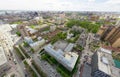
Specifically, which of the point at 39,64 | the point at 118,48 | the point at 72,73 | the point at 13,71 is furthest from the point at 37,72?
the point at 118,48

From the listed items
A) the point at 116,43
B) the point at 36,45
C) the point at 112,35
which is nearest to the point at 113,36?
the point at 112,35

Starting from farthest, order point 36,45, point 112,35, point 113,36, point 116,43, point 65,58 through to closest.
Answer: point 112,35
point 113,36
point 116,43
point 36,45
point 65,58

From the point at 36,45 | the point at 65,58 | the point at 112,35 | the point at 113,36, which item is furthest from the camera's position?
the point at 112,35

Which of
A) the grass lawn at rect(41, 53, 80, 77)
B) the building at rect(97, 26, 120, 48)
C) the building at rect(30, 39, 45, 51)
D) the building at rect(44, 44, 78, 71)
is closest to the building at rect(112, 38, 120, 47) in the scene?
the building at rect(97, 26, 120, 48)

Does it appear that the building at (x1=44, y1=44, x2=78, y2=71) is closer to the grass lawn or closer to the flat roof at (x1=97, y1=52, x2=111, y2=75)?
the grass lawn

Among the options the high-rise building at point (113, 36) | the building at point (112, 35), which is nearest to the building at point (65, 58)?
the building at point (112, 35)

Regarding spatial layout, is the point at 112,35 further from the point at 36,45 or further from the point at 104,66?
the point at 36,45

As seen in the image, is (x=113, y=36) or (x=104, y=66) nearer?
(x=104, y=66)

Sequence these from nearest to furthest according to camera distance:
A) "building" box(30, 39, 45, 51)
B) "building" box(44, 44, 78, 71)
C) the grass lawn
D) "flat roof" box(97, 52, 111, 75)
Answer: "flat roof" box(97, 52, 111, 75), the grass lawn, "building" box(44, 44, 78, 71), "building" box(30, 39, 45, 51)

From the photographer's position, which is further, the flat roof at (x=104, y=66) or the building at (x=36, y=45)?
the building at (x=36, y=45)

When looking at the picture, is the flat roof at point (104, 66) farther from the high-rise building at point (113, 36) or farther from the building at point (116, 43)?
the high-rise building at point (113, 36)

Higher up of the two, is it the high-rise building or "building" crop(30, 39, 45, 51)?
the high-rise building

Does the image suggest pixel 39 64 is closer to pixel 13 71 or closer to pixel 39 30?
pixel 13 71

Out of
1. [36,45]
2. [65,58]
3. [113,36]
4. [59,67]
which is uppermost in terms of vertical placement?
[113,36]
